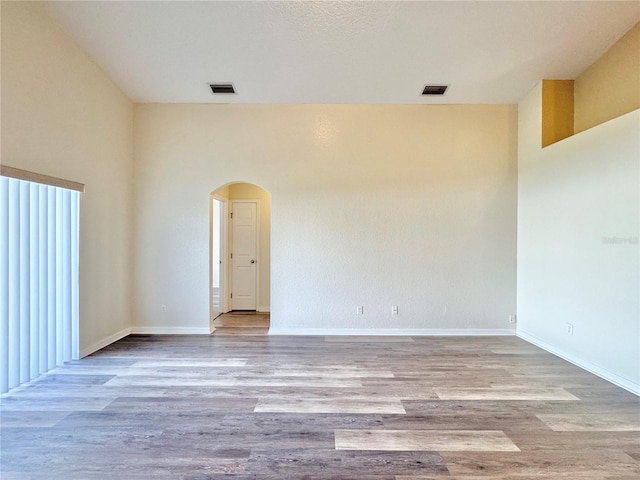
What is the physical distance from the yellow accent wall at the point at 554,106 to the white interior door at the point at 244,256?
16.1ft

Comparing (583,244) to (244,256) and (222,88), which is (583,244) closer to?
(222,88)

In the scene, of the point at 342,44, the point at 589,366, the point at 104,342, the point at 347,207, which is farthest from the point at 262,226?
the point at 589,366

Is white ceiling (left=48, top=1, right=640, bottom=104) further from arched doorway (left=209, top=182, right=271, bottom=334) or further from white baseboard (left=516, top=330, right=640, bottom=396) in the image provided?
white baseboard (left=516, top=330, right=640, bottom=396)

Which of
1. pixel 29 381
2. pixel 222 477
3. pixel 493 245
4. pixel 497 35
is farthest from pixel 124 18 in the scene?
pixel 493 245

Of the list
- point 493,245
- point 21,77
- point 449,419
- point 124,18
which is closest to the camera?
point 449,419

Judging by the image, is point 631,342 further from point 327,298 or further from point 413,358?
point 327,298

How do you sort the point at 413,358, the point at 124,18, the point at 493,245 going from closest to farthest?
the point at 124,18
the point at 413,358
the point at 493,245

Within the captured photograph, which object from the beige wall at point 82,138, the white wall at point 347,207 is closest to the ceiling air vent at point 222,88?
the white wall at point 347,207

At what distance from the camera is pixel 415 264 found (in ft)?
15.6

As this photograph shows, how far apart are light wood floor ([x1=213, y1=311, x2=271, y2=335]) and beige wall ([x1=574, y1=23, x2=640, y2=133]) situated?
17.3 feet

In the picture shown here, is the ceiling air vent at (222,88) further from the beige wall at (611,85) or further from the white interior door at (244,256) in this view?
the beige wall at (611,85)

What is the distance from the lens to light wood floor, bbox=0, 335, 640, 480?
196 centimetres

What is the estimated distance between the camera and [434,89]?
4391mm

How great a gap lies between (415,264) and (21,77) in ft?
16.4
